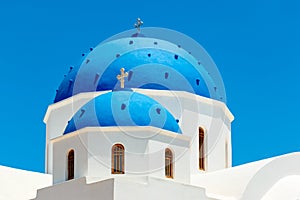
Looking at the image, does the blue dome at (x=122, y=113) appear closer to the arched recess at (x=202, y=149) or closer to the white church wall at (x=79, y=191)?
the white church wall at (x=79, y=191)

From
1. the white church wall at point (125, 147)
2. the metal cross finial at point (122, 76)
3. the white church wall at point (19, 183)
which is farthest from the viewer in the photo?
the white church wall at point (19, 183)

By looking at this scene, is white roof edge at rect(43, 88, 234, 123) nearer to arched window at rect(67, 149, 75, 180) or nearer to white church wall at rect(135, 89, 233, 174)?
white church wall at rect(135, 89, 233, 174)

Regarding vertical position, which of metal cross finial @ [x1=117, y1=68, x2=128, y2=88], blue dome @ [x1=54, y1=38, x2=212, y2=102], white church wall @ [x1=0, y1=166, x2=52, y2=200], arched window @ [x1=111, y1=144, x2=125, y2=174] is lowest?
arched window @ [x1=111, y1=144, x2=125, y2=174]

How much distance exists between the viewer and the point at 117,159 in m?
20.0

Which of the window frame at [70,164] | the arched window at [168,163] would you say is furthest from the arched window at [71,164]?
the arched window at [168,163]

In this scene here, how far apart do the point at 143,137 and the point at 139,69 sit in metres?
4.16

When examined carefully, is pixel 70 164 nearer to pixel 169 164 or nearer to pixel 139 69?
pixel 169 164

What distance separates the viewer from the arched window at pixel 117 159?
65.3 feet

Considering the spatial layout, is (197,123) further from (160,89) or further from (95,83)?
(95,83)

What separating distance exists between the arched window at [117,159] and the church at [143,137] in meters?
0.02

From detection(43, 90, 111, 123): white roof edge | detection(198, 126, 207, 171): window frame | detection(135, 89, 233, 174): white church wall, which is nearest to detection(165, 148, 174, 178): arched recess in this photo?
detection(135, 89, 233, 174): white church wall

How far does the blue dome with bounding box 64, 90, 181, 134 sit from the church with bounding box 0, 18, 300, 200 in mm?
23

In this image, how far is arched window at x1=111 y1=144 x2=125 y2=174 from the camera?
1991 centimetres

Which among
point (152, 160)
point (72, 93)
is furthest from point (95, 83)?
point (152, 160)
